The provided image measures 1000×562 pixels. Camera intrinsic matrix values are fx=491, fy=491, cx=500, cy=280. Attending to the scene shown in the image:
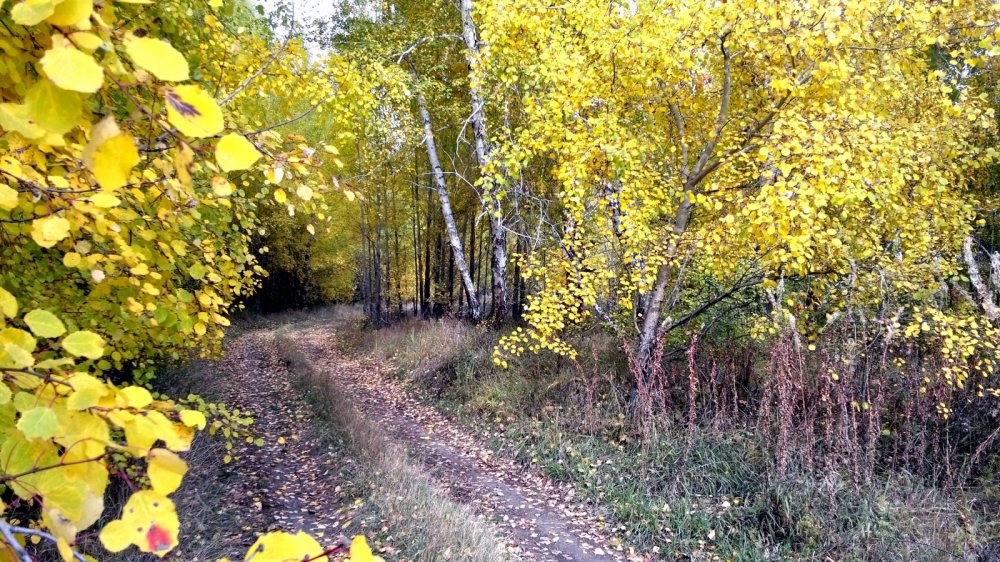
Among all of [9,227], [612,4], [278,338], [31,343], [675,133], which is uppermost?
[612,4]

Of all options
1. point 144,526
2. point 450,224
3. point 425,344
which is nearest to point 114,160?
point 144,526

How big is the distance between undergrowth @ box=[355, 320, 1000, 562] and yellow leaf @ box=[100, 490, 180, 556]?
4.63m

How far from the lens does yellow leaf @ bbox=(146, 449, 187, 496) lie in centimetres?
79

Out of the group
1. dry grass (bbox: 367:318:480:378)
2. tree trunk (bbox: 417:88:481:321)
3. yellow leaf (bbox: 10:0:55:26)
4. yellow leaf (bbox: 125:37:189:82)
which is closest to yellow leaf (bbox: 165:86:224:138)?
yellow leaf (bbox: 125:37:189:82)

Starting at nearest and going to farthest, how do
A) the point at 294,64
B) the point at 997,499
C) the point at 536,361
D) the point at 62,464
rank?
the point at 62,464
the point at 294,64
the point at 997,499
the point at 536,361

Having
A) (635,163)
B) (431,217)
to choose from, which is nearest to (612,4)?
(635,163)

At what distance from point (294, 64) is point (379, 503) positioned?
13.5 ft

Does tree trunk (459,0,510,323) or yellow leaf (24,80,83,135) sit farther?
tree trunk (459,0,510,323)

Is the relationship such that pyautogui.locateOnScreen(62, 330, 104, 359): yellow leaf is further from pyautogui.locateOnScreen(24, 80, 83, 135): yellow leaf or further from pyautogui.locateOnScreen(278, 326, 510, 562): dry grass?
pyautogui.locateOnScreen(278, 326, 510, 562): dry grass

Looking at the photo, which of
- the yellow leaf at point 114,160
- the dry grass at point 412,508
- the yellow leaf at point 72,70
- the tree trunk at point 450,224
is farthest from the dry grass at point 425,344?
the yellow leaf at point 72,70

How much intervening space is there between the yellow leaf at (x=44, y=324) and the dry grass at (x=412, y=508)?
3.68 m

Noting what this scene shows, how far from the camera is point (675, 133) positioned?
21.7 feet

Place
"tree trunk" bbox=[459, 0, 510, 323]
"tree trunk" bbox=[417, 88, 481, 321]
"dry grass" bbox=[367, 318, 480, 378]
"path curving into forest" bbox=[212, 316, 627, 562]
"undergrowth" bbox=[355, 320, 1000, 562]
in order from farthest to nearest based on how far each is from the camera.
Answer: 1. "tree trunk" bbox=[417, 88, 481, 321]
2. "dry grass" bbox=[367, 318, 480, 378]
3. "tree trunk" bbox=[459, 0, 510, 323]
4. "path curving into forest" bbox=[212, 316, 627, 562]
5. "undergrowth" bbox=[355, 320, 1000, 562]

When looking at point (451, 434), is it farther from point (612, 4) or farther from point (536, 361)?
point (612, 4)
